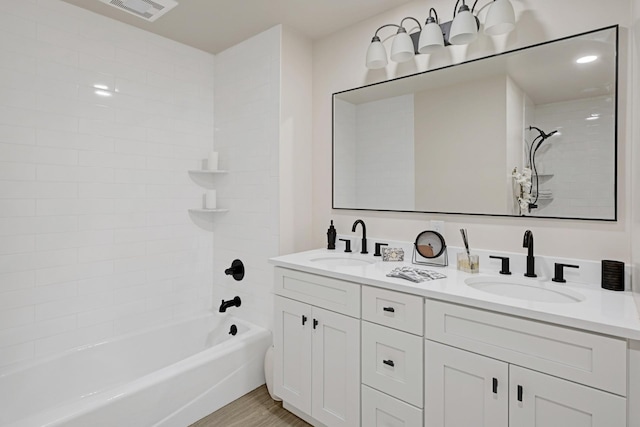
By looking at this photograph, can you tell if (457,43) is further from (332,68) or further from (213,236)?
(213,236)

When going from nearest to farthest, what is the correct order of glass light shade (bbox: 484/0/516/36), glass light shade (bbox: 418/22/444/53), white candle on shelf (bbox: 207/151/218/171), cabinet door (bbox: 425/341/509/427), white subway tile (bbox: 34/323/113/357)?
cabinet door (bbox: 425/341/509/427) < glass light shade (bbox: 484/0/516/36) < glass light shade (bbox: 418/22/444/53) < white subway tile (bbox: 34/323/113/357) < white candle on shelf (bbox: 207/151/218/171)

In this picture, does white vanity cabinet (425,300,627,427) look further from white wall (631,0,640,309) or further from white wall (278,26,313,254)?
white wall (278,26,313,254)

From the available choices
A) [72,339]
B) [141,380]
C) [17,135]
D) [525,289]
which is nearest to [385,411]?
[525,289]

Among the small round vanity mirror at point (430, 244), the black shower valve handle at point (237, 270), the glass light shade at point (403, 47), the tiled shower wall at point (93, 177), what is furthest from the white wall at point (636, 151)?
the tiled shower wall at point (93, 177)

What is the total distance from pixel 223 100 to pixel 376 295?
2170 mm

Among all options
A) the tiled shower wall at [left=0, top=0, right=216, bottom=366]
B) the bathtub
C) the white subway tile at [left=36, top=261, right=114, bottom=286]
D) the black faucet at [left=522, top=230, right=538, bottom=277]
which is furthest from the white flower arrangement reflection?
the white subway tile at [left=36, top=261, right=114, bottom=286]

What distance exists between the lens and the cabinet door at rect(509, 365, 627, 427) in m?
1.07

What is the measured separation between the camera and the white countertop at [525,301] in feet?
3.58

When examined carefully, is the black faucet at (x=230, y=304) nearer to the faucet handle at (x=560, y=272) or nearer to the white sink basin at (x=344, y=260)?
the white sink basin at (x=344, y=260)

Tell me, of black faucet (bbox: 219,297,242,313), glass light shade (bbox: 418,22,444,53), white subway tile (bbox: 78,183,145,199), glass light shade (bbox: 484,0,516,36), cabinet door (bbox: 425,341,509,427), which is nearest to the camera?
cabinet door (bbox: 425,341,509,427)

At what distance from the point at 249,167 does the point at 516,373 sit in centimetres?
215

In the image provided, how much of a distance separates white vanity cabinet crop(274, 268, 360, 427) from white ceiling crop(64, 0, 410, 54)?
171 centimetres

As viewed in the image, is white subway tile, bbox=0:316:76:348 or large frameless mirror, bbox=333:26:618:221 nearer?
large frameless mirror, bbox=333:26:618:221

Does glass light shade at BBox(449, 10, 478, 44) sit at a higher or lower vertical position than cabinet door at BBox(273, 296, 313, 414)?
higher
